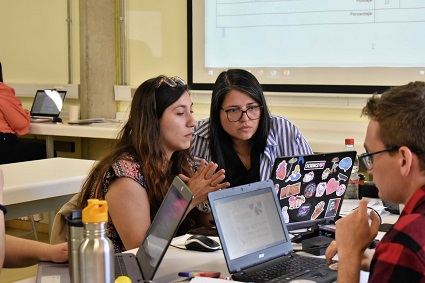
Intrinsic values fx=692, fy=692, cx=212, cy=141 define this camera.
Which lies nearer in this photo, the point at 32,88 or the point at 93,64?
the point at 93,64

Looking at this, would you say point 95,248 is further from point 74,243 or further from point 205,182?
point 205,182

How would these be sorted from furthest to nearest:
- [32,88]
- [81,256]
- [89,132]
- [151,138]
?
[32,88]
[89,132]
[151,138]
[81,256]

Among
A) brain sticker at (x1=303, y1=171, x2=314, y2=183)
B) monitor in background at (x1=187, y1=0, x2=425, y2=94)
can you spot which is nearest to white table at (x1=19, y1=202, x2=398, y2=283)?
brain sticker at (x1=303, y1=171, x2=314, y2=183)

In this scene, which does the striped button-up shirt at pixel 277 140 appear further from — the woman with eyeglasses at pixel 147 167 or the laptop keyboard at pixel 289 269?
the laptop keyboard at pixel 289 269

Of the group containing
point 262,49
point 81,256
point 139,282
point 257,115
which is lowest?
point 139,282

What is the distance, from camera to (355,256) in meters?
1.65

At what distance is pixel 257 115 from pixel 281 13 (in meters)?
1.77

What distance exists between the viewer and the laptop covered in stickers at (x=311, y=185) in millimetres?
2334

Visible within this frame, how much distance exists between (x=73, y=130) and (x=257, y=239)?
325 centimetres

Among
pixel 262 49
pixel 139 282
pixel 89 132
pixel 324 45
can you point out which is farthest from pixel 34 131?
pixel 139 282

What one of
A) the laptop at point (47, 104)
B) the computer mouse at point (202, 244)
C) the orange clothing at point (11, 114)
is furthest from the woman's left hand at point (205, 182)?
the laptop at point (47, 104)

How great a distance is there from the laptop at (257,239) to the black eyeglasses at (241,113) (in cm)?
94

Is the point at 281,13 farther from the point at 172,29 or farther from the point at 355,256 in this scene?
the point at 355,256

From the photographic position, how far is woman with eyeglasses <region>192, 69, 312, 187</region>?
305cm
